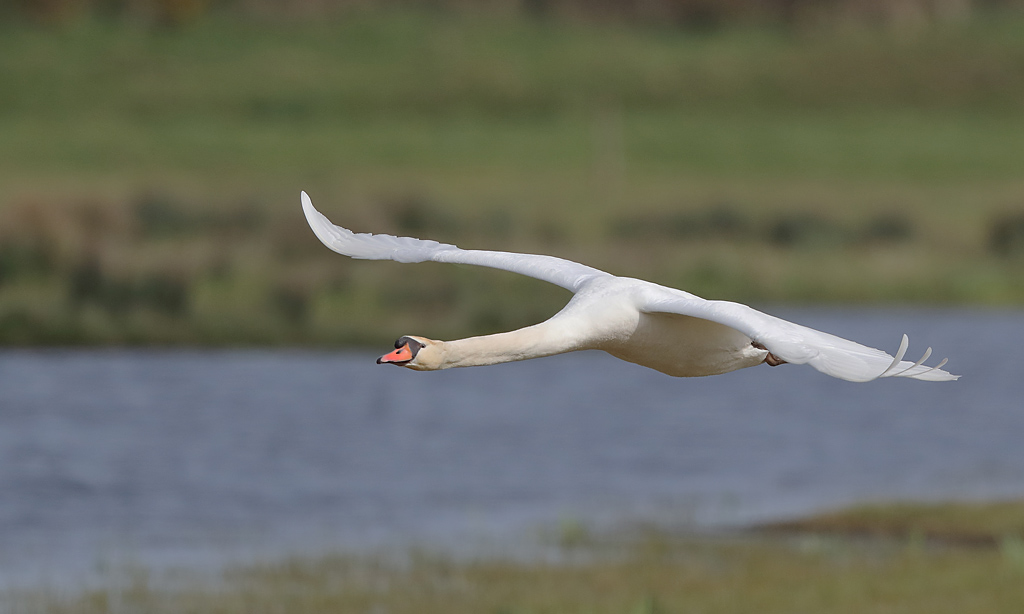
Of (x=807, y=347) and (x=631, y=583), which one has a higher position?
(x=807, y=347)

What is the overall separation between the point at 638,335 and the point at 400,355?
164 cm

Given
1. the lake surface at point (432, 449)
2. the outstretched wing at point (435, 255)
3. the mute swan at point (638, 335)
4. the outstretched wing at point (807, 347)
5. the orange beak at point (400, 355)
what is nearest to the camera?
the orange beak at point (400, 355)

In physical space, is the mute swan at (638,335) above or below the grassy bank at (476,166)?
below

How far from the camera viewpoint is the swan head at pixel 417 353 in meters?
7.25

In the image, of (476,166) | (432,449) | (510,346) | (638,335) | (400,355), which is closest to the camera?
(400,355)

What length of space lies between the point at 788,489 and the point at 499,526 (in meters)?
4.27

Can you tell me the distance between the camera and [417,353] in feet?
24.2

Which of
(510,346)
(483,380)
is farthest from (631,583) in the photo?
(483,380)

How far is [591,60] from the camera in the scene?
70.9 meters

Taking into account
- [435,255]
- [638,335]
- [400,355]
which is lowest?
[400,355]

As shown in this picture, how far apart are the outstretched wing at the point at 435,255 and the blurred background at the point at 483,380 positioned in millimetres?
4970

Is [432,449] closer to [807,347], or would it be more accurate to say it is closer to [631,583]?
[631,583]

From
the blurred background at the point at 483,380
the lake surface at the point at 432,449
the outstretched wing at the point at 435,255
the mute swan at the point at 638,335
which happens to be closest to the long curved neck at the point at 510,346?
the mute swan at the point at 638,335

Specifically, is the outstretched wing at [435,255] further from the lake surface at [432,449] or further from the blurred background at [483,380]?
the lake surface at [432,449]
